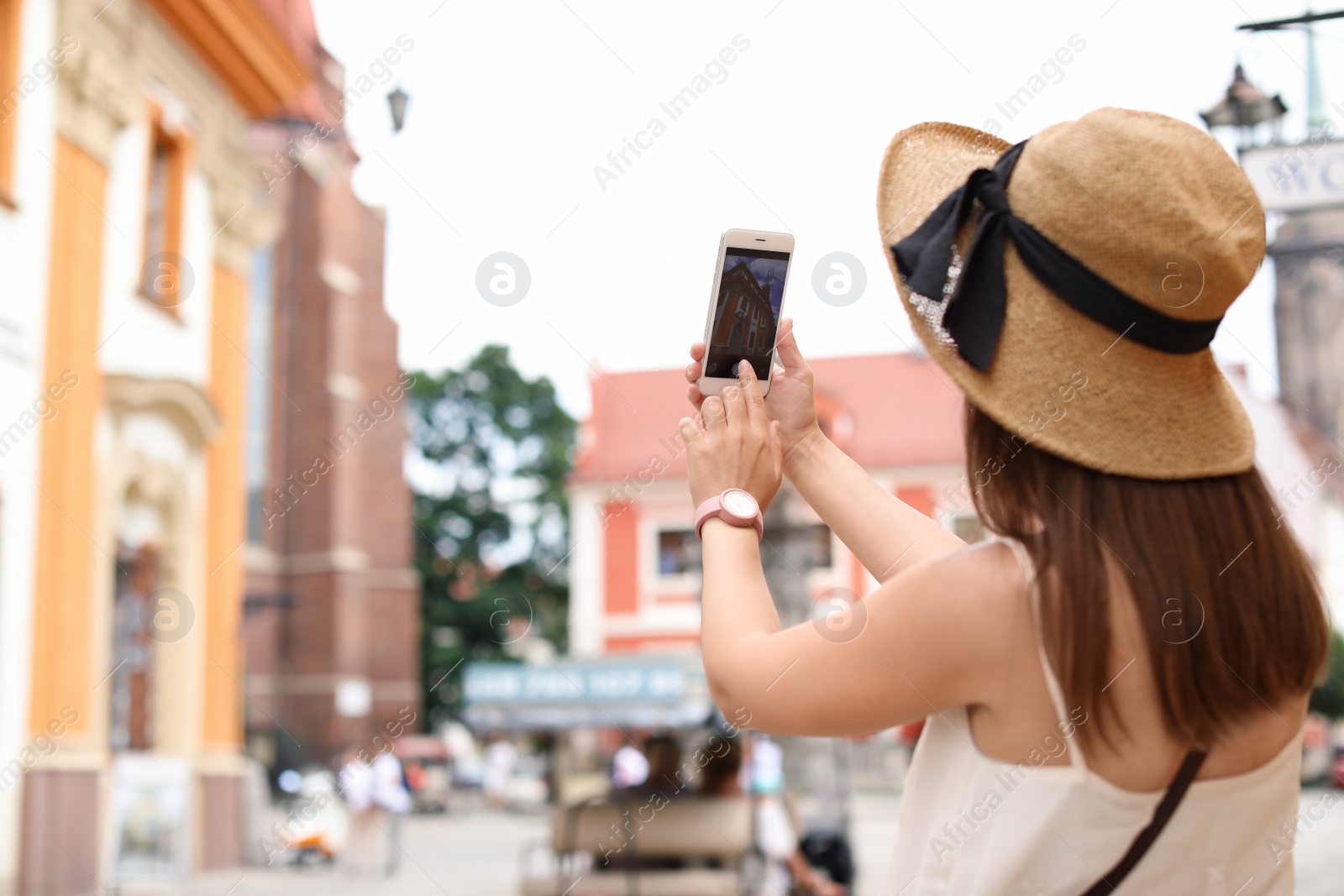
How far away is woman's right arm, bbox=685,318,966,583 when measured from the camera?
1823 mm

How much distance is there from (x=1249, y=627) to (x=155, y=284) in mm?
14257

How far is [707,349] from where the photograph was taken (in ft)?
5.95

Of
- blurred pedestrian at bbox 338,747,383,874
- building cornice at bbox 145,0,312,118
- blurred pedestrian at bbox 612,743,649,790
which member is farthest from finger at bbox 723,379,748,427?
blurred pedestrian at bbox 612,743,649,790

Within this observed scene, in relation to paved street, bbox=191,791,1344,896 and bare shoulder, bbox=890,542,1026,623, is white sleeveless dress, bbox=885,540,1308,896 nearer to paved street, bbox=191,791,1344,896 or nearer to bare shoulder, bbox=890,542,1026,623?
bare shoulder, bbox=890,542,1026,623

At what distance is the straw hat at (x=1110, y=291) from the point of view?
1440 mm

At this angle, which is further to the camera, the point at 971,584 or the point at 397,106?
the point at 397,106

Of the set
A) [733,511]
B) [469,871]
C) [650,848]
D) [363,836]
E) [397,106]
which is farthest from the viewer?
[363,836]

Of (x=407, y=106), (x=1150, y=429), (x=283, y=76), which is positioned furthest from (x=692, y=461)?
(x=283, y=76)

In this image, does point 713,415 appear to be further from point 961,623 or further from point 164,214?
point 164,214

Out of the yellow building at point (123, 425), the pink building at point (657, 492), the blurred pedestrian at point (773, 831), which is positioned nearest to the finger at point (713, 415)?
the blurred pedestrian at point (773, 831)

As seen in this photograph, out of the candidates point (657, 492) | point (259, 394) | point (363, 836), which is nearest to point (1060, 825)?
point (363, 836)

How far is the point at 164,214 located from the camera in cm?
1464

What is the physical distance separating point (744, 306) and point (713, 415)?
21 cm

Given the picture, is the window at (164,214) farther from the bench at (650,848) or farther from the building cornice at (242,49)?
the bench at (650,848)
